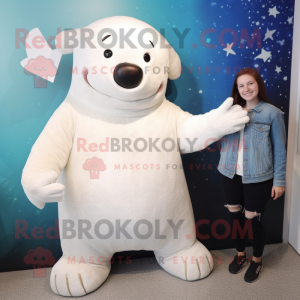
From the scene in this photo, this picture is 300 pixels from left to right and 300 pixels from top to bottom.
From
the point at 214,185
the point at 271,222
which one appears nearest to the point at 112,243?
the point at 214,185

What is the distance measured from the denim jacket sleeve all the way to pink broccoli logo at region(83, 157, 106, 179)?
2.90ft

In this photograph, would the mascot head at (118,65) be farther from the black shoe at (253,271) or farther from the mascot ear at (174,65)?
the black shoe at (253,271)

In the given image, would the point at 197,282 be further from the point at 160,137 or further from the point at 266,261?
the point at 160,137

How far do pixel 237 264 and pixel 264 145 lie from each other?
74cm

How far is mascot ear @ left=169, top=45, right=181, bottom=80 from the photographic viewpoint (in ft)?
5.49

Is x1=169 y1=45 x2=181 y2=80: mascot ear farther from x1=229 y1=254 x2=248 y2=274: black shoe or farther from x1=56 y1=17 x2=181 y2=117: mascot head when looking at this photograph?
x1=229 y1=254 x2=248 y2=274: black shoe

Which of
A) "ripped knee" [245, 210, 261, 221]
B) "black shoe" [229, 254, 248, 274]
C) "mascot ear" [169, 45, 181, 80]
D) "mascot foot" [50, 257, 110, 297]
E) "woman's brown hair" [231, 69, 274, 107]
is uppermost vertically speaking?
"mascot ear" [169, 45, 181, 80]

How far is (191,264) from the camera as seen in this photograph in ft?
5.68

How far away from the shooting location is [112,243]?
163 centimetres

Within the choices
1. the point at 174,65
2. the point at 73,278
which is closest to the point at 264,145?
the point at 174,65

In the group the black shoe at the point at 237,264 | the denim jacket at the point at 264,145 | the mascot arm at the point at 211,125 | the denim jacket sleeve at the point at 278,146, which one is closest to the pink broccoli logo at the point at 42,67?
the mascot arm at the point at 211,125

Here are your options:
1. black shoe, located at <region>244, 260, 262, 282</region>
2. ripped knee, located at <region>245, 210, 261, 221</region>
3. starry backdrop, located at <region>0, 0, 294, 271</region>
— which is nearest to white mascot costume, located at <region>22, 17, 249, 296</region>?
starry backdrop, located at <region>0, 0, 294, 271</region>

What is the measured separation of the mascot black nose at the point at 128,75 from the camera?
1.43m

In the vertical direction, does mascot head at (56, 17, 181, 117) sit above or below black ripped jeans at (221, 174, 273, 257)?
above
